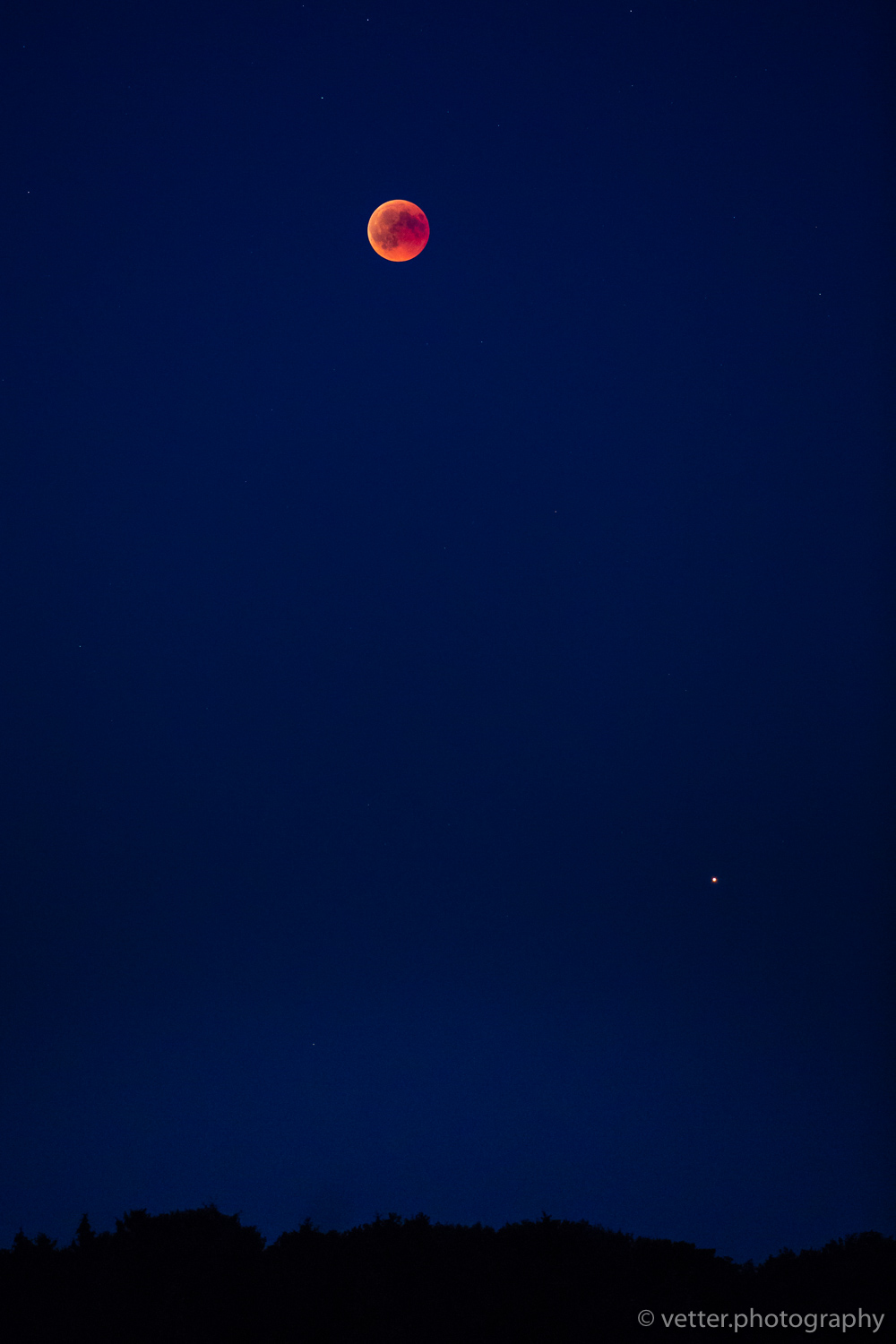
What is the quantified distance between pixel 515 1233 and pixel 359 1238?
175 cm

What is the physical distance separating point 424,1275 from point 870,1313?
4197 millimetres

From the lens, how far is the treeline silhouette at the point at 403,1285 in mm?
7707

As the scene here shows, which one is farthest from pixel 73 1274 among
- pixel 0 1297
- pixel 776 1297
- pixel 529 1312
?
pixel 776 1297

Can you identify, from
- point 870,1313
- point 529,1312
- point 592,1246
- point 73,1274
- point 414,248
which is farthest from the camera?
point 414,248

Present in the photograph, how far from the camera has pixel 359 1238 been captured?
9.41m

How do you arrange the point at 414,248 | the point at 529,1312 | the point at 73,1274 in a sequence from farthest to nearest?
the point at 414,248
the point at 73,1274
the point at 529,1312

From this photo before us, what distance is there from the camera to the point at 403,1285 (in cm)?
850

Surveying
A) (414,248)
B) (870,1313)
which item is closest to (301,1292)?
(870,1313)

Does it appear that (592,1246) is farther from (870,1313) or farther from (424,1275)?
(870,1313)

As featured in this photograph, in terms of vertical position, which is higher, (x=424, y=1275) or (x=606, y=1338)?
(x=424, y=1275)

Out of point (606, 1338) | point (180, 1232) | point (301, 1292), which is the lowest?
point (606, 1338)

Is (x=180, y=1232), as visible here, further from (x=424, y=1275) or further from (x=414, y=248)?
(x=414, y=248)

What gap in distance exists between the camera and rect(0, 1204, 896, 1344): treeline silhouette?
7.71 meters

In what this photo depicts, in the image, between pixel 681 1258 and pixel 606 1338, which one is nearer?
pixel 606 1338
